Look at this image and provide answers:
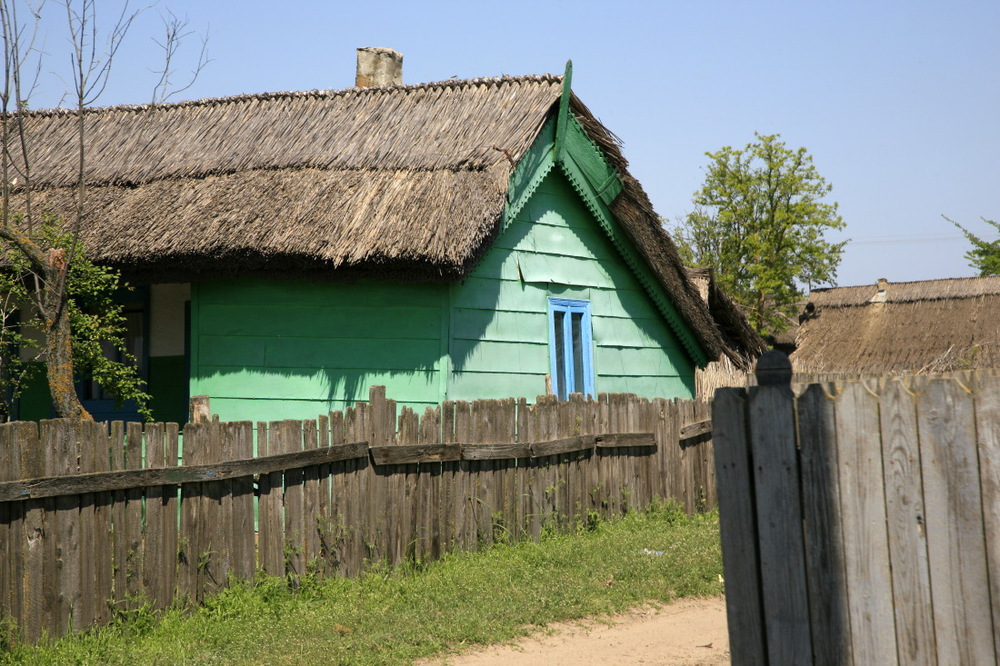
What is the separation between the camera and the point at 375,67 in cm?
1553

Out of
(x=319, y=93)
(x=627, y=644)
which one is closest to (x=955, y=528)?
(x=627, y=644)

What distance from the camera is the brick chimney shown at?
1546 cm

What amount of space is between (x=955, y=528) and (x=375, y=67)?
Answer: 44.2ft

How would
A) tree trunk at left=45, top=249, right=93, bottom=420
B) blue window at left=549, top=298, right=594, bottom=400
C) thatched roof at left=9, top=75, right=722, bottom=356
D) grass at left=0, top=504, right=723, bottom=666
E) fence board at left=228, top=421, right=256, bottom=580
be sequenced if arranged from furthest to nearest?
blue window at left=549, top=298, right=594, bottom=400
thatched roof at left=9, top=75, right=722, bottom=356
tree trunk at left=45, top=249, right=93, bottom=420
fence board at left=228, top=421, right=256, bottom=580
grass at left=0, top=504, right=723, bottom=666

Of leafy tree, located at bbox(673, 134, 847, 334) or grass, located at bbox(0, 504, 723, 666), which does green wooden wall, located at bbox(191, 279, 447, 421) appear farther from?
leafy tree, located at bbox(673, 134, 847, 334)

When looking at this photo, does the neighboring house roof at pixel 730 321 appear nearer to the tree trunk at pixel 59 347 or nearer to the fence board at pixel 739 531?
the tree trunk at pixel 59 347

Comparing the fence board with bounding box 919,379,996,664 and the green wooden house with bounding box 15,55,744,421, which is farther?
the green wooden house with bounding box 15,55,744,421

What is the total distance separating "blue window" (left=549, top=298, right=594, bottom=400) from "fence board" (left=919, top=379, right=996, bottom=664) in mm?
8963

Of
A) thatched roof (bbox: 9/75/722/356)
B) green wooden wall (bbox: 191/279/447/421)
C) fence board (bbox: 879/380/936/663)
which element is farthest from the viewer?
green wooden wall (bbox: 191/279/447/421)

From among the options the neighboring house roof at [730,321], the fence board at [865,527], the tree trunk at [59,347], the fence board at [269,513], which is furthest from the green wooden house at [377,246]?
the fence board at [865,527]

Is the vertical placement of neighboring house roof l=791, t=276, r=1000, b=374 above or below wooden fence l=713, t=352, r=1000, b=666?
above

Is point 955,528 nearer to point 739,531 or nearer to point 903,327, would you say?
point 739,531

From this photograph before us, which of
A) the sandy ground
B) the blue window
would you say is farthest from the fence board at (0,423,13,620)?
the blue window

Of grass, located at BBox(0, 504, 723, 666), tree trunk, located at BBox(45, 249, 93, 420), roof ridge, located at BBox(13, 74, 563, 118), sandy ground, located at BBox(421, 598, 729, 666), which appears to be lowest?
sandy ground, located at BBox(421, 598, 729, 666)
